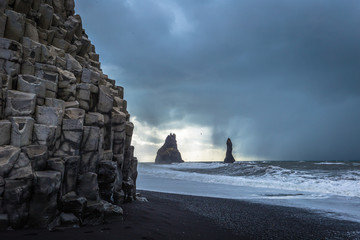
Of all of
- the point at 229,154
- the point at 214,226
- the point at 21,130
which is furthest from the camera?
the point at 229,154

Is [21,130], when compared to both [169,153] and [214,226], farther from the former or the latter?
[169,153]

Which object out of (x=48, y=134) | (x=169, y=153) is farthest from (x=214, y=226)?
(x=169, y=153)

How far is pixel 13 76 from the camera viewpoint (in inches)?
387

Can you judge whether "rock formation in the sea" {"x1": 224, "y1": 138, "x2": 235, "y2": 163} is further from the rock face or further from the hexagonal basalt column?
the hexagonal basalt column

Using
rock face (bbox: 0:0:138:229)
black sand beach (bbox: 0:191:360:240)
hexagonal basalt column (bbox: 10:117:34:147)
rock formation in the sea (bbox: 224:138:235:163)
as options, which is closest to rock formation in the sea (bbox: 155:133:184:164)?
rock formation in the sea (bbox: 224:138:235:163)

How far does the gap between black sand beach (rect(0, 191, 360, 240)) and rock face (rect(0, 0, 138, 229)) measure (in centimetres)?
76

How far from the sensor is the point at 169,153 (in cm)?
15038

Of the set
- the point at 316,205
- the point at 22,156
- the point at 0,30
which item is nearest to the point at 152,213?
the point at 22,156

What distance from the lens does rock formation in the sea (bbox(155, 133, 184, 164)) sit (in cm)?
15038

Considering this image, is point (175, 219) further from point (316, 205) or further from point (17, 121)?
point (316, 205)

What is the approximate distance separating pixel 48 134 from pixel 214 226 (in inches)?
311

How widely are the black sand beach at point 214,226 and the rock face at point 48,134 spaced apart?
0.76 meters

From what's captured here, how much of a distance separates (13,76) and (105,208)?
6404 millimetres

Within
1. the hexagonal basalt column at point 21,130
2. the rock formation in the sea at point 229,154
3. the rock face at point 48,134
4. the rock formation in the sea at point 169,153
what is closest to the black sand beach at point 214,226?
the rock face at point 48,134
